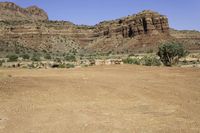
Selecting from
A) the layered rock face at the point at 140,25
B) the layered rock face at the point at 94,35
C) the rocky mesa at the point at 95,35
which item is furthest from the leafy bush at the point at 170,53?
the layered rock face at the point at 140,25

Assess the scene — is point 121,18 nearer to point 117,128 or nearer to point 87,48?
point 87,48

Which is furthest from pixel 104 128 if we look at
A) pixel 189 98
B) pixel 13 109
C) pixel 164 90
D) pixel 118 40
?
pixel 118 40

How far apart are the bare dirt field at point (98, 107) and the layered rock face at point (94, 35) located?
92517mm

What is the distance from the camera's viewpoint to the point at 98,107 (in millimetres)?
14086

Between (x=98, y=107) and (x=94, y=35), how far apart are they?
4654 inches

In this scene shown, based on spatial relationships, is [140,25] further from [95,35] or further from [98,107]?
[98,107]

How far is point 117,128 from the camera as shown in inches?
423

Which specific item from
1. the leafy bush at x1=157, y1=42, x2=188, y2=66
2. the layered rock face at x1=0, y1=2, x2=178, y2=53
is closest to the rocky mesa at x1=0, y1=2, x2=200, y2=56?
the layered rock face at x1=0, y1=2, x2=178, y2=53

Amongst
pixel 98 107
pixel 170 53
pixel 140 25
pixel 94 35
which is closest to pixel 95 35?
pixel 94 35

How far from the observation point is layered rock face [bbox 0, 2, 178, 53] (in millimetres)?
116000

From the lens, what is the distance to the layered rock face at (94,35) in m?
116

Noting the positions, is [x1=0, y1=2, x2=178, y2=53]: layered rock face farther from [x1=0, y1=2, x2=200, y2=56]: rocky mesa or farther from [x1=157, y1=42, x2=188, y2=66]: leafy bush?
[x1=157, y1=42, x2=188, y2=66]: leafy bush

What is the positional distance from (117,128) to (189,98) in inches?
252

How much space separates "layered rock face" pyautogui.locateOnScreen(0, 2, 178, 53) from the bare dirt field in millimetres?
92517
